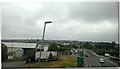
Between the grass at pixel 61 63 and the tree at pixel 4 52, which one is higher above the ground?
the tree at pixel 4 52

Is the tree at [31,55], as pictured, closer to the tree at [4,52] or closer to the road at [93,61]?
the tree at [4,52]

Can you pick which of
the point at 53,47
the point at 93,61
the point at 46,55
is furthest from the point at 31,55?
the point at 93,61

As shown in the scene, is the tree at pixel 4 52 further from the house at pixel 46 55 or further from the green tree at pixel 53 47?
the green tree at pixel 53 47

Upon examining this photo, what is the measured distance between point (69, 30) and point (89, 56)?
43 centimetres

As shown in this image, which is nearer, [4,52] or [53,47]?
[4,52]

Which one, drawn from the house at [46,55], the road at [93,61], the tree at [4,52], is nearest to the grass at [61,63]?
the house at [46,55]

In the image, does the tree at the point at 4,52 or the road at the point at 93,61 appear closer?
the tree at the point at 4,52

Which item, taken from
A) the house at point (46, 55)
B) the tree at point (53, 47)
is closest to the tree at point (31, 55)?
the house at point (46, 55)

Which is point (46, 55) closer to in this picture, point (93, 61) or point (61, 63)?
point (61, 63)

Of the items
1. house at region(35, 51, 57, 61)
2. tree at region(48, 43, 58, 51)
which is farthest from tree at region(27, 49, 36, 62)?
tree at region(48, 43, 58, 51)

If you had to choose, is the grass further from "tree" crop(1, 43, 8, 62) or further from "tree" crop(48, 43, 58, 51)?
"tree" crop(1, 43, 8, 62)

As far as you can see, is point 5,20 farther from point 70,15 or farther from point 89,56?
point 89,56

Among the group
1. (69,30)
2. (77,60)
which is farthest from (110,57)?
(69,30)

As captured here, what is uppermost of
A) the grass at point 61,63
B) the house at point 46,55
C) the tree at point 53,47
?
the tree at point 53,47
